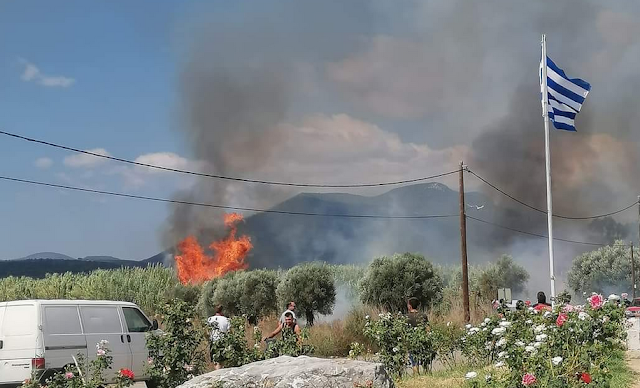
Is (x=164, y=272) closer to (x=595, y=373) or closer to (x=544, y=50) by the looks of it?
(x=544, y=50)

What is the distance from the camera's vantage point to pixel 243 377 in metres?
9.16

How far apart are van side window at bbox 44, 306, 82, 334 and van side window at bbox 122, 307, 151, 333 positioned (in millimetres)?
1393

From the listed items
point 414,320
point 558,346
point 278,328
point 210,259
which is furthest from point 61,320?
point 210,259

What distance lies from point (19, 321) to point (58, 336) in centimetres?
77

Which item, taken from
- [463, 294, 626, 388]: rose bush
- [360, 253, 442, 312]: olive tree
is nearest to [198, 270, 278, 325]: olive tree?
[360, 253, 442, 312]: olive tree

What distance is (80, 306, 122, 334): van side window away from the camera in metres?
14.9

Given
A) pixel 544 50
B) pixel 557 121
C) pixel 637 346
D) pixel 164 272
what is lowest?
pixel 637 346

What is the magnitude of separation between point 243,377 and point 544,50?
16.9 meters

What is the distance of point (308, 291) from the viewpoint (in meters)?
37.4

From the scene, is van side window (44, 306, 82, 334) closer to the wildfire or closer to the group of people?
the group of people

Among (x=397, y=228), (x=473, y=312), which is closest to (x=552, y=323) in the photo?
(x=473, y=312)

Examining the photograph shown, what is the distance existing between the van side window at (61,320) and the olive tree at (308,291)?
2263cm

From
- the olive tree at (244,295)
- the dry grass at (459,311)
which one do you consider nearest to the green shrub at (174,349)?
the dry grass at (459,311)

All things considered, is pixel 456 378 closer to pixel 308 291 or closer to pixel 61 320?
pixel 61 320
